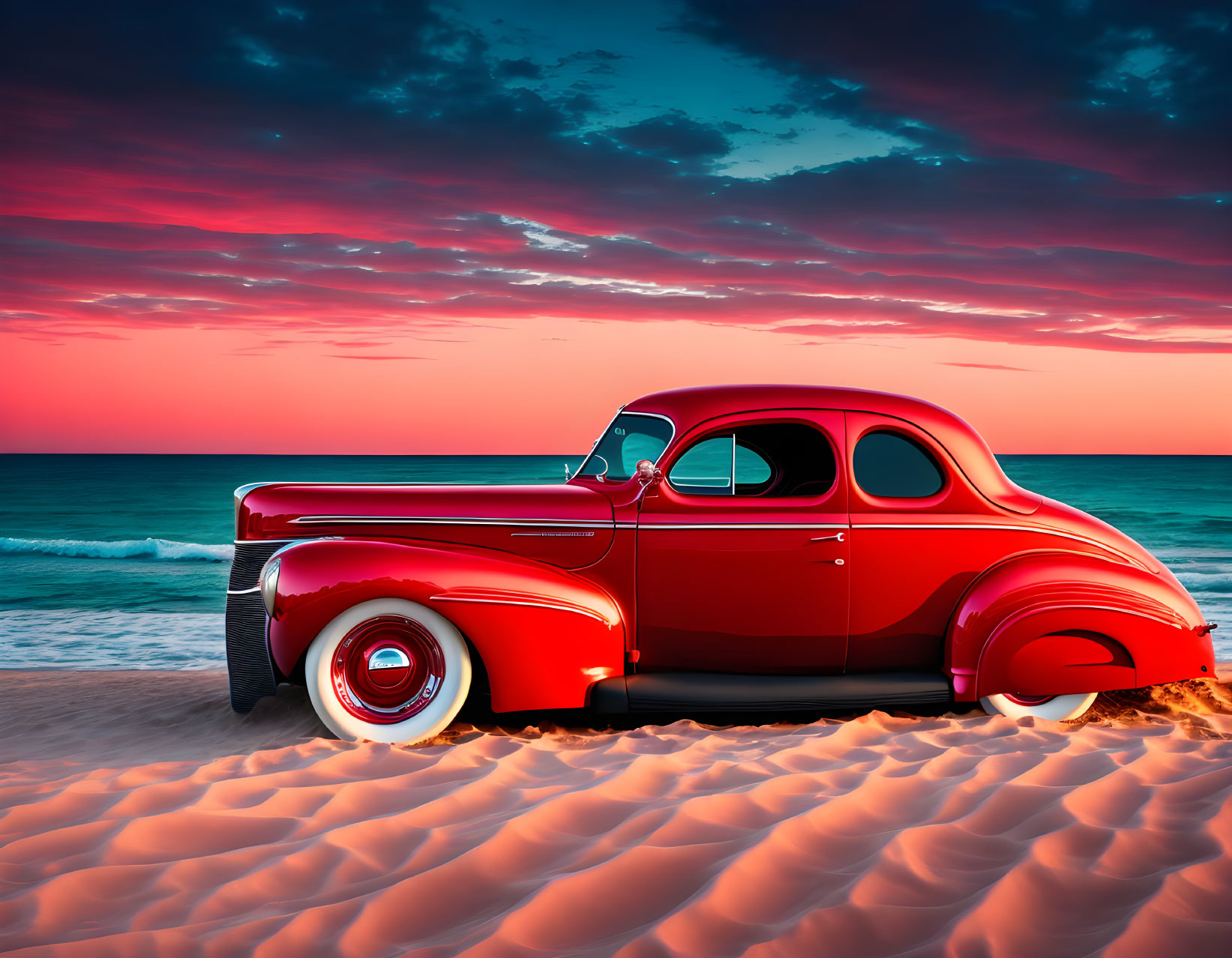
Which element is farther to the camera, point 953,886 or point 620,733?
point 620,733

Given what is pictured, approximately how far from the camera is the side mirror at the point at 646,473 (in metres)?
4.68

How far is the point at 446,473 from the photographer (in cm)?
6675

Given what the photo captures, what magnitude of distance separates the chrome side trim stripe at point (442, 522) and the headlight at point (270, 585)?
0.40 meters

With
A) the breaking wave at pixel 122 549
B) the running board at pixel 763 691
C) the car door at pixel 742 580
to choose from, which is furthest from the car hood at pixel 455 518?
the breaking wave at pixel 122 549

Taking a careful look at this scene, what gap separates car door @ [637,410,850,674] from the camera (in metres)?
4.71

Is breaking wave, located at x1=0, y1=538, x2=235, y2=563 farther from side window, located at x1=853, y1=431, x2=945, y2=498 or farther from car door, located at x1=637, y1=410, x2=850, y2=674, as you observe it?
side window, located at x1=853, y1=431, x2=945, y2=498

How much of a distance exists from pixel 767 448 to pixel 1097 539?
73.4 inches

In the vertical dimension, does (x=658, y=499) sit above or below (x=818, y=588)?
above

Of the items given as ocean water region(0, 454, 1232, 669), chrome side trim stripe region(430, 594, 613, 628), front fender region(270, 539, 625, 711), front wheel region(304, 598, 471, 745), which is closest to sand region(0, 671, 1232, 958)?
front wheel region(304, 598, 471, 745)

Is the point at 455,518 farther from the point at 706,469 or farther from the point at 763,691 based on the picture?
the point at 763,691

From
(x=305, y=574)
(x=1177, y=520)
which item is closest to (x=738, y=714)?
(x=305, y=574)

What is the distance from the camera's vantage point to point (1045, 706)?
16.2ft

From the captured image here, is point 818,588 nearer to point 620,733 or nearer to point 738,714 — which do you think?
point 738,714

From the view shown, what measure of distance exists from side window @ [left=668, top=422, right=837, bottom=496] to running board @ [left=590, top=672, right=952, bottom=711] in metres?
1.01
